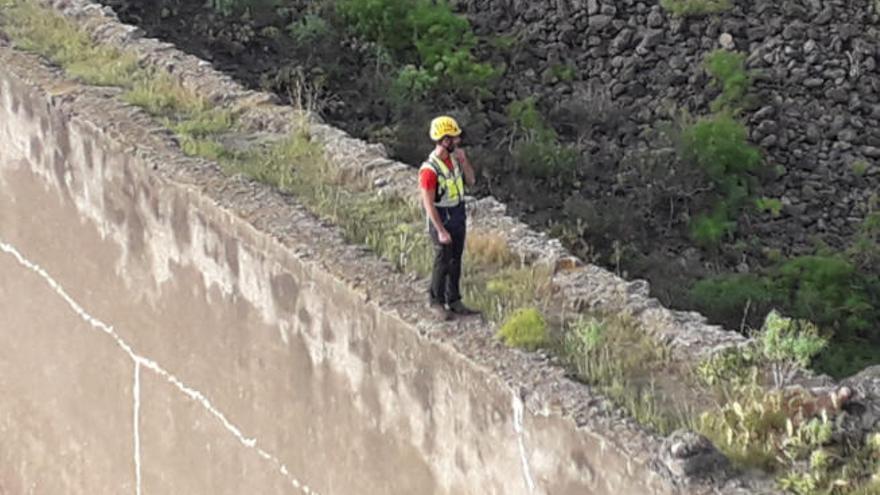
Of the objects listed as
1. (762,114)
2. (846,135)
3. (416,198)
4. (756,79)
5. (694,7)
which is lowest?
(846,135)

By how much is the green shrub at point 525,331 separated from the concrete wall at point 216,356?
7 centimetres

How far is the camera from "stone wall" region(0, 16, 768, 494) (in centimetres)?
588

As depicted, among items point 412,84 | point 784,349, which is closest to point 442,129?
point 784,349

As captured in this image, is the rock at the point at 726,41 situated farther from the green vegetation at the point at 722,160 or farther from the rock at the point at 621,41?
the rock at the point at 621,41

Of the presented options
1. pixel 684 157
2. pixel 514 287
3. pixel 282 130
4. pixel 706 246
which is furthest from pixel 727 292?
pixel 514 287

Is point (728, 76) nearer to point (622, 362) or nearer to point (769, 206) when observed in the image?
point (769, 206)

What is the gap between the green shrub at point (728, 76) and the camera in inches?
533

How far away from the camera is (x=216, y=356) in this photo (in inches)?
291

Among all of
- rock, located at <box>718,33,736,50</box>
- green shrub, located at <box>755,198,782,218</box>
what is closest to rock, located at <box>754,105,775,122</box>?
rock, located at <box>718,33,736,50</box>

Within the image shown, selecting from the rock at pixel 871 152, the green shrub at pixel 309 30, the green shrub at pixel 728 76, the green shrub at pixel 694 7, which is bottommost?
the rock at pixel 871 152

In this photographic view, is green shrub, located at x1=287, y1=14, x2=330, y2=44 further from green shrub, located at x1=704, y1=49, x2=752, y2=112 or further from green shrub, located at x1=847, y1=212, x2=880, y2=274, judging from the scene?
green shrub, located at x1=847, y1=212, x2=880, y2=274

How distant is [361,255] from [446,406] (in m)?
0.90

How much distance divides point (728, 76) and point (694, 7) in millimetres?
888

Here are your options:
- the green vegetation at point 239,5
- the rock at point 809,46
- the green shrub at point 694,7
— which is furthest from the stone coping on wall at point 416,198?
the rock at point 809,46
